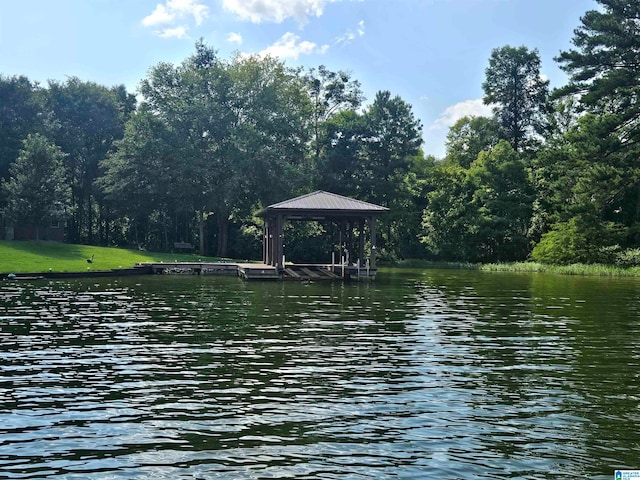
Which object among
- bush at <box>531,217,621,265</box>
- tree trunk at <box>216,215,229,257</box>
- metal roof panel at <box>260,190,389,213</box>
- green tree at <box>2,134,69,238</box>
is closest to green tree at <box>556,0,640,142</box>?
bush at <box>531,217,621,265</box>

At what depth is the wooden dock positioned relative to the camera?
39906mm

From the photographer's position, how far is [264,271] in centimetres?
3991

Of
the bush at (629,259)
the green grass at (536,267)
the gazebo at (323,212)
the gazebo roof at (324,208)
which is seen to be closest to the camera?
the gazebo roof at (324,208)

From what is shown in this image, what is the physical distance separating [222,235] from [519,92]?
36.6 m

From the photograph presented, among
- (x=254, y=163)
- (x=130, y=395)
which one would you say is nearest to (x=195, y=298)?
(x=130, y=395)

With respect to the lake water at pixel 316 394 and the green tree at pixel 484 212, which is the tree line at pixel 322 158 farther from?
the lake water at pixel 316 394

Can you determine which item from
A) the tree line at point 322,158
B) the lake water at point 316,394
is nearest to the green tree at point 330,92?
the tree line at point 322,158

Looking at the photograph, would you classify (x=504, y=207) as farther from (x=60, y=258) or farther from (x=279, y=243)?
(x=60, y=258)

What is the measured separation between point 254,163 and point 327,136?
15.5 meters

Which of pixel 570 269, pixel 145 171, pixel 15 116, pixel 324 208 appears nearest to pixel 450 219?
pixel 570 269

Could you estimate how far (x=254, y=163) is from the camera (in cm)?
6119

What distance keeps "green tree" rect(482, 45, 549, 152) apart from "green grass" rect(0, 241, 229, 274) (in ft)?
126

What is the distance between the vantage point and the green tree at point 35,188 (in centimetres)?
5106

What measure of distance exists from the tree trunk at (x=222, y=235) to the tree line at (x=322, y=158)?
0.64 ft
